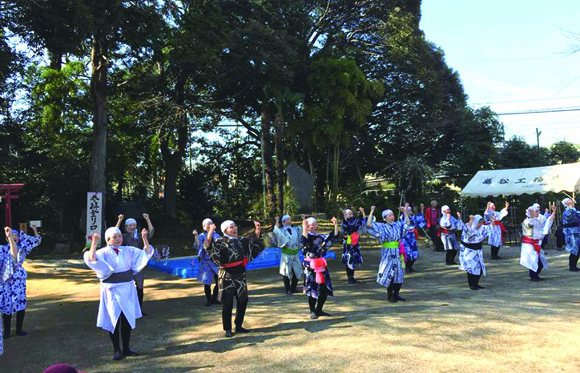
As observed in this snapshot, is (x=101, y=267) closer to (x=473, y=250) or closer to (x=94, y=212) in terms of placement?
(x=473, y=250)

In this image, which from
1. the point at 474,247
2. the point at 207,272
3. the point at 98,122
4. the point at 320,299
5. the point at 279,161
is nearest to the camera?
the point at 320,299

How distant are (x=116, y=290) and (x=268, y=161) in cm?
1626

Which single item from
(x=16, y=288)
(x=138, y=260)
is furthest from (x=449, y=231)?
(x=16, y=288)

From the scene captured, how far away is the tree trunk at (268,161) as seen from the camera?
2041 cm

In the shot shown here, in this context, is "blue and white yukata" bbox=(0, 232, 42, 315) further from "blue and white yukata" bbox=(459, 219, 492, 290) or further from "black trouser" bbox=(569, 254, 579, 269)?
"black trouser" bbox=(569, 254, 579, 269)

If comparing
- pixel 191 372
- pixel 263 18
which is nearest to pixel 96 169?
pixel 263 18

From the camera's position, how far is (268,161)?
21.3 m

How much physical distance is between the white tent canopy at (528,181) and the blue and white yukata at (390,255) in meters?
10.3

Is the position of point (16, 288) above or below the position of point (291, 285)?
above

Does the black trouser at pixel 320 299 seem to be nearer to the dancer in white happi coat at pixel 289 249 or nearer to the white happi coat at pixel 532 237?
the dancer in white happi coat at pixel 289 249

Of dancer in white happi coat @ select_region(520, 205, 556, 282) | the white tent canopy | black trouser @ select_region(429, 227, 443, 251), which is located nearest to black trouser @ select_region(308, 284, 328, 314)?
dancer in white happi coat @ select_region(520, 205, 556, 282)

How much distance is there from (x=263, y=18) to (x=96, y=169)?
9.65 m

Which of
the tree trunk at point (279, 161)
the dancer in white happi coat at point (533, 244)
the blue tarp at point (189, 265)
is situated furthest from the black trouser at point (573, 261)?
the tree trunk at point (279, 161)

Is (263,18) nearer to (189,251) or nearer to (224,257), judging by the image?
(189,251)
